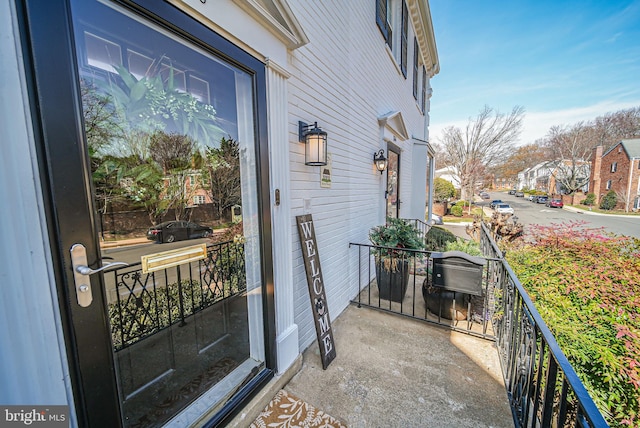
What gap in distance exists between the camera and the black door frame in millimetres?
816

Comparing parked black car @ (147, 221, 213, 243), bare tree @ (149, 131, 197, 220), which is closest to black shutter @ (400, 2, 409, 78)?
bare tree @ (149, 131, 197, 220)

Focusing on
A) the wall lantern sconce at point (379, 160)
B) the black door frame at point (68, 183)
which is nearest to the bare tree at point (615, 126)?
the wall lantern sconce at point (379, 160)

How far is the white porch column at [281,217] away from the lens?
6.08 ft

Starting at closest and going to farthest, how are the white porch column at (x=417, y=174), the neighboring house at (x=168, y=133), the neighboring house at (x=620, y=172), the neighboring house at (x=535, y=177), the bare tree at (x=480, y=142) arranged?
the neighboring house at (x=168, y=133)
the white porch column at (x=417, y=174)
the bare tree at (x=480, y=142)
the neighboring house at (x=620, y=172)
the neighboring house at (x=535, y=177)

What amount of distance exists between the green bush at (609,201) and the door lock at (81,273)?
108 ft

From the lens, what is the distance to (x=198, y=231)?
5.32ft

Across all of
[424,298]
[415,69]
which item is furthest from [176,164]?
[415,69]

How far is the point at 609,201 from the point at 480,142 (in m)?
14.4

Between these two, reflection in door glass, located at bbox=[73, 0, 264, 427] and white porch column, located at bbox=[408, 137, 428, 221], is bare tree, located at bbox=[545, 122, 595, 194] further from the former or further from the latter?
reflection in door glass, located at bbox=[73, 0, 264, 427]

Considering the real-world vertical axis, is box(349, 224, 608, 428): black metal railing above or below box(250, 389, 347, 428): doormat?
above

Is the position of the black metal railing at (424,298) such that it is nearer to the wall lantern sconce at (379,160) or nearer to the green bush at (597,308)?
the green bush at (597,308)

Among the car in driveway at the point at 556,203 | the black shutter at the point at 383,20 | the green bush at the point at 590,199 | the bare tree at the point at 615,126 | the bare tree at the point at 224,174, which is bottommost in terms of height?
the car in driveway at the point at 556,203

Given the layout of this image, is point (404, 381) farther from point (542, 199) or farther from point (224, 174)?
point (542, 199)

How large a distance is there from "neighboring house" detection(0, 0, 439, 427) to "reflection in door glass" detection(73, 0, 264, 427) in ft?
0.04
